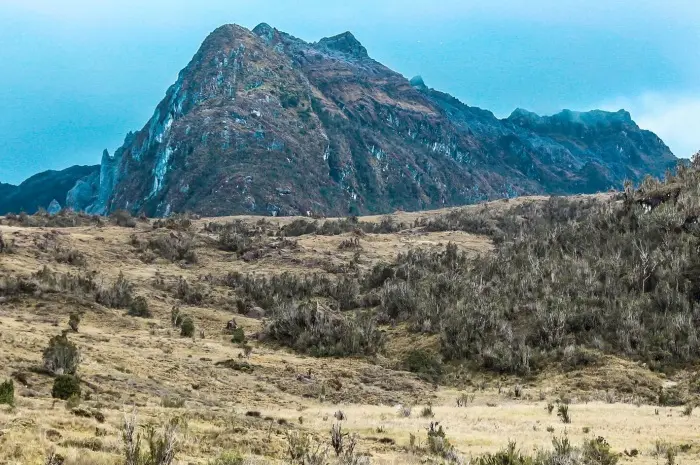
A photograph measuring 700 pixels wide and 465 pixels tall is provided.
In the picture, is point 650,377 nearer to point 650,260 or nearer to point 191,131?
point 650,260

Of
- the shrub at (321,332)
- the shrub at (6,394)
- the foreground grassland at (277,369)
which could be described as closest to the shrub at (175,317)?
the foreground grassland at (277,369)

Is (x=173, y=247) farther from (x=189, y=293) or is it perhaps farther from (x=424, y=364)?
(x=424, y=364)

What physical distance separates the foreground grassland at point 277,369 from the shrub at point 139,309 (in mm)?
93

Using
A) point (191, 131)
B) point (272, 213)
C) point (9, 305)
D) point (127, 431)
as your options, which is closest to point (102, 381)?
point (127, 431)

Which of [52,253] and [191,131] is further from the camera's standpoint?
[191,131]

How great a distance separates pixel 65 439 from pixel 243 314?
30.0m

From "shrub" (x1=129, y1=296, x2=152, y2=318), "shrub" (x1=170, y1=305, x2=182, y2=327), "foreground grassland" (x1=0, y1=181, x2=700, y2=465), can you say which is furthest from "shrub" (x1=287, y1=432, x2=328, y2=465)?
"shrub" (x1=129, y1=296, x2=152, y2=318)

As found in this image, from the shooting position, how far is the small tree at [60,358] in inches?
716

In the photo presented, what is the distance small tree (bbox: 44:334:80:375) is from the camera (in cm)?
1819

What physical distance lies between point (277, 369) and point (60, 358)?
10840 millimetres

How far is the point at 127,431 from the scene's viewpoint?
8.98 meters

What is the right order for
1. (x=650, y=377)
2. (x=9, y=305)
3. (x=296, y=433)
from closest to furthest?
(x=296, y=433) < (x=650, y=377) < (x=9, y=305)

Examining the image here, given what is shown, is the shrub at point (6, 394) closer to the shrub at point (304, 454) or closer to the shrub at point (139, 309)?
the shrub at point (304, 454)

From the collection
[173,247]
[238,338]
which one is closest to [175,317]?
[238,338]
